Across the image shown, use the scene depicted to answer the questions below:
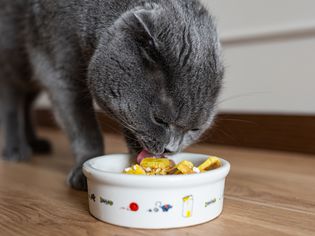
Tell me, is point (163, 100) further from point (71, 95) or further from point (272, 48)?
point (272, 48)

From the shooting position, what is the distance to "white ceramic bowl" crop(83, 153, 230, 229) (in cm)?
83

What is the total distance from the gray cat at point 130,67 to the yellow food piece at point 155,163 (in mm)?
29

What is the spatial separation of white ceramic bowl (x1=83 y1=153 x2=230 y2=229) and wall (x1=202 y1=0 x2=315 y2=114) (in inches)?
36.2

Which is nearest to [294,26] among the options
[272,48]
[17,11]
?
[272,48]

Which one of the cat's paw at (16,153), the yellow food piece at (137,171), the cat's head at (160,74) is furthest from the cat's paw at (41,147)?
the yellow food piece at (137,171)

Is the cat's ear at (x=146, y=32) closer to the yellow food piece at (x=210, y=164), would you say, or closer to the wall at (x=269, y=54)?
the yellow food piece at (x=210, y=164)

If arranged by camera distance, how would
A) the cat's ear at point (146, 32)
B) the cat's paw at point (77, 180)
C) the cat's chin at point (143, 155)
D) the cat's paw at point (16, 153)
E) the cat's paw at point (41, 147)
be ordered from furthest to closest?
the cat's paw at point (41, 147) < the cat's paw at point (16, 153) < the cat's paw at point (77, 180) < the cat's chin at point (143, 155) < the cat's ear at point (146, 32)

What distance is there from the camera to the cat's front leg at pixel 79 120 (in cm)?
131

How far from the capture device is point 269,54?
1817 mm

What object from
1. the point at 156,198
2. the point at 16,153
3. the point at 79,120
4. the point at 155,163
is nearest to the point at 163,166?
the point at 155,163

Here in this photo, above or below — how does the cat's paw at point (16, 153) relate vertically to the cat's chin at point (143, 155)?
below

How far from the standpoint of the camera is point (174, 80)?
95 centimetres

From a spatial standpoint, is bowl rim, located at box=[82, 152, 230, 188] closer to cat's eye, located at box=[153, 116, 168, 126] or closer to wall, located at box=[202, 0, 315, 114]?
cat's eye, located at box=[153, 116, 168, 126]

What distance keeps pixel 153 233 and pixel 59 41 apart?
26.8 inches
